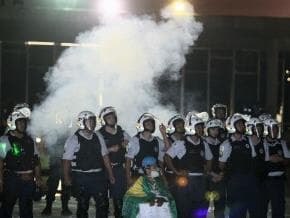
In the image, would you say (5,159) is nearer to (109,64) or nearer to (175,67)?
(109,64)

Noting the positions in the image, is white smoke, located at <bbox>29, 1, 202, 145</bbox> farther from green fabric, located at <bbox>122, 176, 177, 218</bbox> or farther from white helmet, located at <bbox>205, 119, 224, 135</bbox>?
green fabric, located at <bbox>122, 176, 177, 218</bbox>

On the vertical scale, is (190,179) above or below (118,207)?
above

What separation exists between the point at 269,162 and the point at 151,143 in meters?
1.79

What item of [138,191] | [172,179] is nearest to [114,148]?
[172,179]

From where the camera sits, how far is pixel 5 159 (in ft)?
30.6

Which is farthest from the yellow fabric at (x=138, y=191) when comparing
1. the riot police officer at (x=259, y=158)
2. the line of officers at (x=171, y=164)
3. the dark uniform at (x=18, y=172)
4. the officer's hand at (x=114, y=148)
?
the riot police officer at (x=259, y=158)

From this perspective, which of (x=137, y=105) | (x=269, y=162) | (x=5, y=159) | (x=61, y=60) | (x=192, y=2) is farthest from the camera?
(x=61, y=60)

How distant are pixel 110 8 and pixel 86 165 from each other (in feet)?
18.0

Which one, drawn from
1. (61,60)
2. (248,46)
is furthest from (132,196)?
(248,46)

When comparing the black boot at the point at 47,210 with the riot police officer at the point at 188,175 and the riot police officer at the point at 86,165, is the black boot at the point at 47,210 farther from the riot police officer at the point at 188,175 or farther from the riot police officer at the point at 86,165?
the riot police officer at the point at 188,175

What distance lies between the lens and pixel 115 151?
1016 cm

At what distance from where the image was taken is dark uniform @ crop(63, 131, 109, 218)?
378 inches

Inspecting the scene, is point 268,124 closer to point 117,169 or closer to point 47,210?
point 117,169

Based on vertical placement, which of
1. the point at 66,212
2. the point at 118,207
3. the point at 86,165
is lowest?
the point at 66,212
